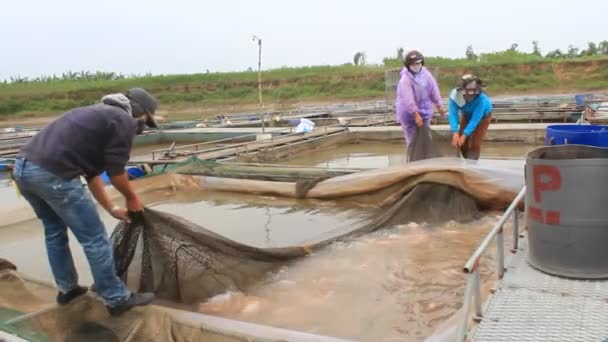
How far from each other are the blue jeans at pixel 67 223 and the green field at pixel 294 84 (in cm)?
2740

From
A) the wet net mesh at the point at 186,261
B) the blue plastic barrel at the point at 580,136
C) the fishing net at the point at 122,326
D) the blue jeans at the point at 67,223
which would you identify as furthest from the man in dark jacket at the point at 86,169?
the blue plastic barrel at the point at 580,136

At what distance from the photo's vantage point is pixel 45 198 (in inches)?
107

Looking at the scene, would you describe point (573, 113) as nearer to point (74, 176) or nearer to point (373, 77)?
point (74, 176)

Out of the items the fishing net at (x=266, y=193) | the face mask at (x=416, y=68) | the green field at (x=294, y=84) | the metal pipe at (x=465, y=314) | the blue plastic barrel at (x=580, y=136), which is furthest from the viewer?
the green field at (x=294, y=84)

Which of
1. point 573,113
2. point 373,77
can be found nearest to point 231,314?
point 573,113

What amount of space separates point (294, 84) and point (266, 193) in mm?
30353

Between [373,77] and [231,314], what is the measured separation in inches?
1240

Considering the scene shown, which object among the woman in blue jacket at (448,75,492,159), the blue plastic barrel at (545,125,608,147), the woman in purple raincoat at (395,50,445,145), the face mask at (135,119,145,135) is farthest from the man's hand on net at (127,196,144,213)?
the woman in blue jacket at (448,75,492,159)

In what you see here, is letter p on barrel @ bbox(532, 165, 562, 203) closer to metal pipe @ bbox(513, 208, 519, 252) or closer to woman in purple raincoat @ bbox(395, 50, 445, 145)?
metal pipe @ bbox(513, 208, 519, 252)

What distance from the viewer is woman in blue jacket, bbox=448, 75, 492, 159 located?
18.2ft

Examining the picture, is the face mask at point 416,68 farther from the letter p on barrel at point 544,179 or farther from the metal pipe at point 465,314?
the metal pipe at point 465,314

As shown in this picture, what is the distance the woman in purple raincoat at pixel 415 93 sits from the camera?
5699 millimetres

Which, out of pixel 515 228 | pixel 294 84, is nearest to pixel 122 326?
pixel 515 228

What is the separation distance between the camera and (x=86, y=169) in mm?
2727
